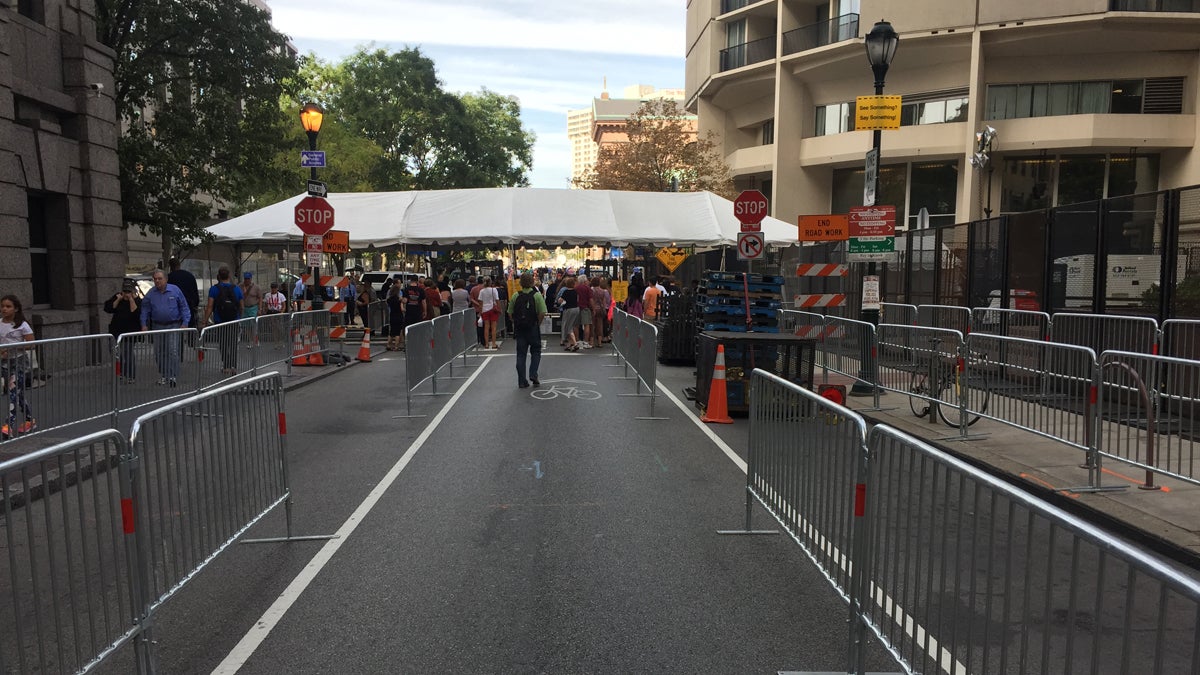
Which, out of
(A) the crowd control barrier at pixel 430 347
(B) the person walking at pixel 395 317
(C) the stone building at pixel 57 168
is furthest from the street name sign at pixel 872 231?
(C) the stone building at pixel 57 168

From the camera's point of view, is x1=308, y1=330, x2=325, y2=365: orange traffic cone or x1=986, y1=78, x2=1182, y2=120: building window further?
x1=986, y1=78, x2=1182, y2=120: building window

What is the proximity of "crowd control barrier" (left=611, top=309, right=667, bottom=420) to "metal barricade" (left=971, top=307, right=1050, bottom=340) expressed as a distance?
17.0 feet

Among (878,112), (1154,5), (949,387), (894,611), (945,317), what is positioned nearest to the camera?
(894,611)

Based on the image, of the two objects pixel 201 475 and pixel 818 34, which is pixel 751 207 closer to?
pixel 201 475

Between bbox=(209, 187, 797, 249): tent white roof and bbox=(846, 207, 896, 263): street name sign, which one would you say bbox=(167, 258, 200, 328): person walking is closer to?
bbox=(209, 187, 797, 249): tent white roof

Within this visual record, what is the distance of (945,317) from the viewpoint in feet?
52.0

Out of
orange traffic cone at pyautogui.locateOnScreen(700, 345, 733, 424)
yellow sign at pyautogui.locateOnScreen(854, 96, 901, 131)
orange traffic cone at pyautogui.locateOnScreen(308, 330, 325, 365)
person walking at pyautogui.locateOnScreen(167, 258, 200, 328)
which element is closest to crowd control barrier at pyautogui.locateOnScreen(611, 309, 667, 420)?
orange traffic cone at pyautogui.locateOnScreen(700, 345, 733, 424)

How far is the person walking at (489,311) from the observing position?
22281mm

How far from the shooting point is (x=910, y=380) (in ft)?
37.1

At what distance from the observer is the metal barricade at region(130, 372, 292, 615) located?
159 inches

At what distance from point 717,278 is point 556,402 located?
3.67 meters

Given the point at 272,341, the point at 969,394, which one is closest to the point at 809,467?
the point at 969,394

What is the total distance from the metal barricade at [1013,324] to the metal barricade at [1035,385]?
10.5ft

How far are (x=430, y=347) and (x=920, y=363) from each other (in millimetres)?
7222
